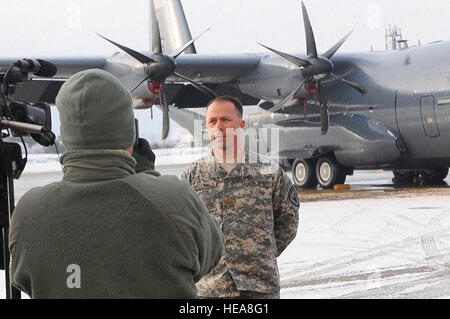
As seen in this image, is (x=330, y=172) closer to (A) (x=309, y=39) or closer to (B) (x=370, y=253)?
(A) (x=309, y=39)

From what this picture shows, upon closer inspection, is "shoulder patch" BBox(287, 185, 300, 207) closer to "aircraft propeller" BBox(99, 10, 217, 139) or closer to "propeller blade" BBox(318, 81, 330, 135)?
"aircraft propeller" BBox(99, 10, 217, 139)

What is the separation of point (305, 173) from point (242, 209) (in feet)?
49.8

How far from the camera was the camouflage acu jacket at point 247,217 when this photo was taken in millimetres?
3119

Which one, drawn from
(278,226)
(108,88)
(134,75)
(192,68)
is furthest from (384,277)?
(192,68)

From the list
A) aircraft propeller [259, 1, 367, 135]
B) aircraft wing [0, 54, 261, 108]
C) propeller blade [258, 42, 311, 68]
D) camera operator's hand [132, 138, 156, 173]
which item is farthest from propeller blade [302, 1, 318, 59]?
camera operator's hand [132, 138, 156, 173]

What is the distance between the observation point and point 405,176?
1894cm

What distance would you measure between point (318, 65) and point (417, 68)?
2122 mm

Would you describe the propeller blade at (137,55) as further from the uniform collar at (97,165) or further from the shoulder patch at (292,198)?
the uniform collar at (97,165)

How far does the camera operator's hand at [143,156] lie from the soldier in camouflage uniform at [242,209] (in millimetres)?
1191

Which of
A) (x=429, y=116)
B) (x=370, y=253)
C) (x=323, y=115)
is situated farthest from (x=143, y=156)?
(x=323, y=115)

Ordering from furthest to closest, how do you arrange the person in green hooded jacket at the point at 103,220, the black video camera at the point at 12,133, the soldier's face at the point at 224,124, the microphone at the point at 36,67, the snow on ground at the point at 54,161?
the snow on ground at the point at 54,161, the soldier's face at the point at 224,124, the microphone at the point at 36,67, the black video camera at the point at 12,133, the person in green hooded jacket at the point at 103,220

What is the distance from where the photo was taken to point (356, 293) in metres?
6.05

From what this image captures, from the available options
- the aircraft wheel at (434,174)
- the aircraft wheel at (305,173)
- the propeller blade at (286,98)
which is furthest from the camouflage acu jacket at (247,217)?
the aircraft wheel at (434,174)
